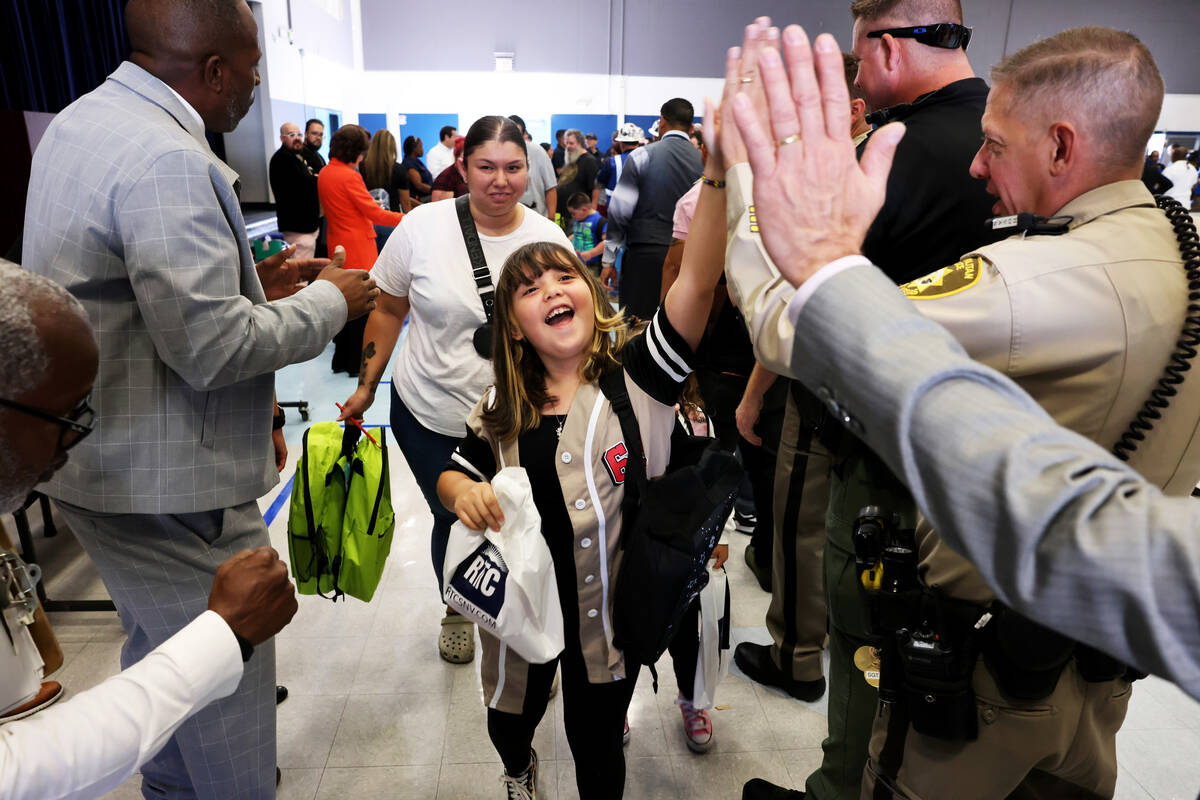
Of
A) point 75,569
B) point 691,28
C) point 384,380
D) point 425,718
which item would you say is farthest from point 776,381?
point 691,28

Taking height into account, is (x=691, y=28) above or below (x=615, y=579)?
above

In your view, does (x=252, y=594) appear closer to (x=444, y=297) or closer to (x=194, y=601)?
(x=194, y=601)

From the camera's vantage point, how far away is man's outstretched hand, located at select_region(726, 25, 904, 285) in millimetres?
718

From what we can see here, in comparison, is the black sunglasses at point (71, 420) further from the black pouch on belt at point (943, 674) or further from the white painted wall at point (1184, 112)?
the white painted wall at point (1184, 112)

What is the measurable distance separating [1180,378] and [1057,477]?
775 mm

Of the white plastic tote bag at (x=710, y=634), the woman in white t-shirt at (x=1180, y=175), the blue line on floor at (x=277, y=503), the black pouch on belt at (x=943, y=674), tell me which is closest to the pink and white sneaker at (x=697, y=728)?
the white plastic tote bag at (x=710, y=634)

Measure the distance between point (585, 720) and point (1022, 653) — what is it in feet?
3.36

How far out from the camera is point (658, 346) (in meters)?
1.57

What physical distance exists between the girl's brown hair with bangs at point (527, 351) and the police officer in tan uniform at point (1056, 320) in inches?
27.1

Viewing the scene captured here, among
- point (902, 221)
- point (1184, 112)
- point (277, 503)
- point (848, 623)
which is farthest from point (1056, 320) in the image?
point (1184, 112)

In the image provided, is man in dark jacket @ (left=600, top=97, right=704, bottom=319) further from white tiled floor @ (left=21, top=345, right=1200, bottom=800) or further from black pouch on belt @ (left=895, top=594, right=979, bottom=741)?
black pouch on belt @ (left=895, top=594, right=979, bottom=741)

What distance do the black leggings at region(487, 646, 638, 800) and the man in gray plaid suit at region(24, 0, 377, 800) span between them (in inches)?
23.3

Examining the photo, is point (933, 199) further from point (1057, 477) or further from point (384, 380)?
point (384, 380)

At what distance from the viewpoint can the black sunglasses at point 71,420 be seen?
3.25ft
